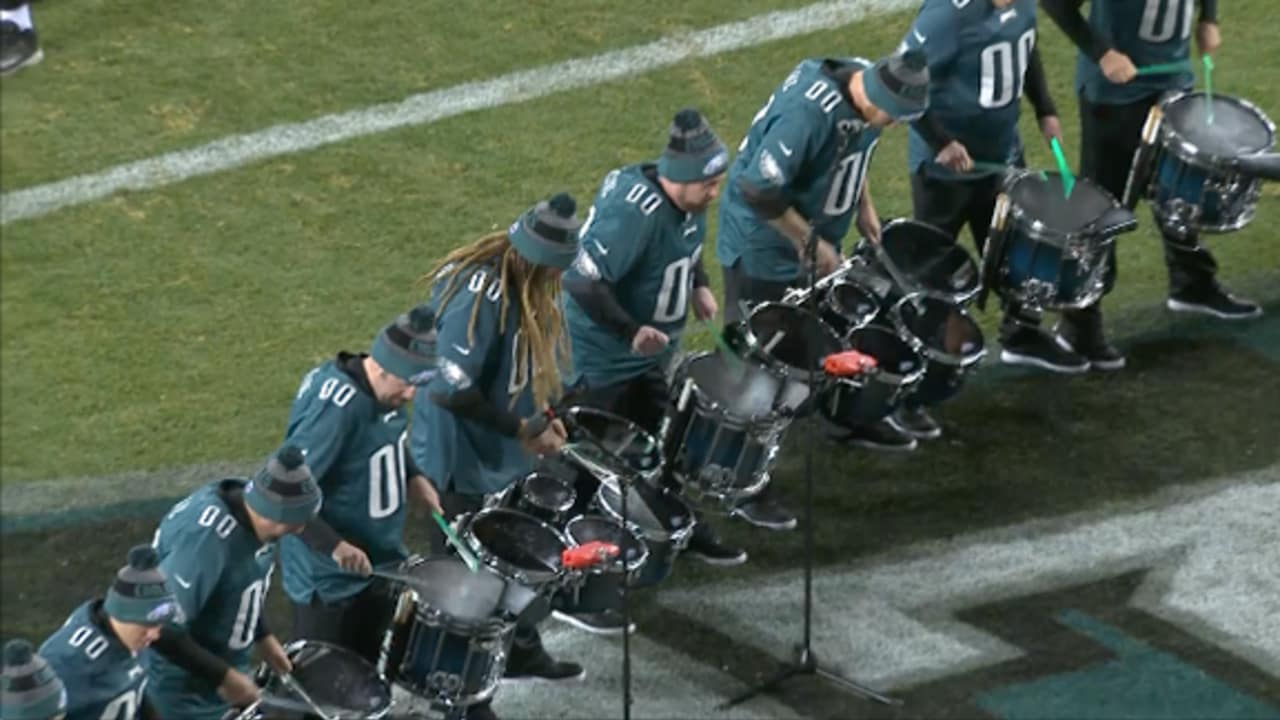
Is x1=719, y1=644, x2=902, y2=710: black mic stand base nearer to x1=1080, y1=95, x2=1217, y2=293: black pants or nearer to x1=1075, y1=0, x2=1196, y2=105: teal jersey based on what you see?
x1=1080, y1=95, x2=1217, y2=293: black pants

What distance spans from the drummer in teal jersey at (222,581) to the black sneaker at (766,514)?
5.93 ft

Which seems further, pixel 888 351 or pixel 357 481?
pixel 888 351

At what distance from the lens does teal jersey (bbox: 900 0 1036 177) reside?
7969 millimetres

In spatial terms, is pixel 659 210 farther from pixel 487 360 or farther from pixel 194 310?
pixel 194 310

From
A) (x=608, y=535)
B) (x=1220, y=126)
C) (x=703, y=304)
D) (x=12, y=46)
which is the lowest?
(x=608, y=535)

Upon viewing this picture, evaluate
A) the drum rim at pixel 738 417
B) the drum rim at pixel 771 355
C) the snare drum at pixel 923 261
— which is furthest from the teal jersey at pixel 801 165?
the drum rim at pixel 738 417

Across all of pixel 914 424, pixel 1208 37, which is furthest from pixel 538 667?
pixel 1208 37

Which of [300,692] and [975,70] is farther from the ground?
[975,70]

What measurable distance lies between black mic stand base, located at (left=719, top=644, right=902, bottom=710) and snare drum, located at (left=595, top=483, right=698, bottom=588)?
14.0 inches

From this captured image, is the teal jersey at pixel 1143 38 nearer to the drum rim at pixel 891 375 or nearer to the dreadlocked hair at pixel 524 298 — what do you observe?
the drum rim at pixel 891 375

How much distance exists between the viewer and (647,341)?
7.20 m

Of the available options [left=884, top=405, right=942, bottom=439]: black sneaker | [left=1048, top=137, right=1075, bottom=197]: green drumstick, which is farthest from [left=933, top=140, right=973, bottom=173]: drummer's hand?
[left=884, top=405, right=942, bottom=439]: black sneaker

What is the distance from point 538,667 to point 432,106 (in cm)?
310

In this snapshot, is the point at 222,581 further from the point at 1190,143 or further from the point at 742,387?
the point at 1190,143
